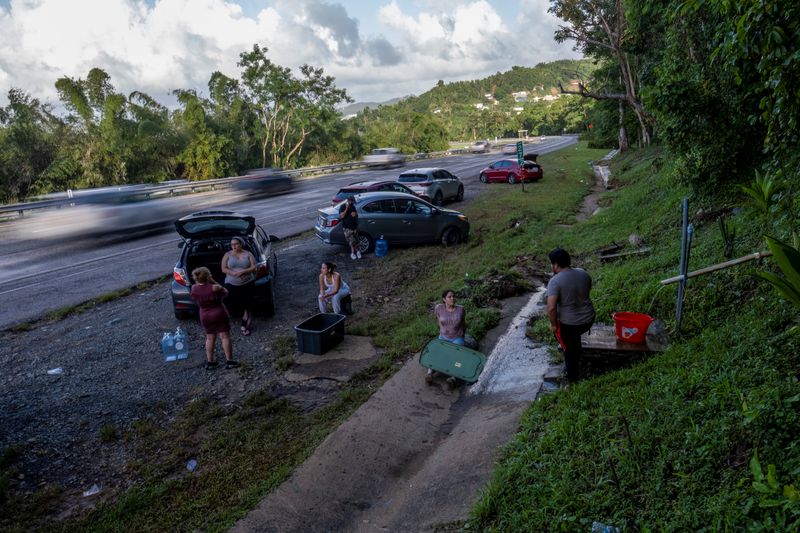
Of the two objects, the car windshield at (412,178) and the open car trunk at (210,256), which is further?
the car windshield at (412,178)

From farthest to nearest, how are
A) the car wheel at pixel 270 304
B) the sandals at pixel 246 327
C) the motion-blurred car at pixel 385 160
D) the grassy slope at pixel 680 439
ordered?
the motion-blurred car at pixel 385 160
the car wheel at pixel 270 304
the sandals at pixel 246 327
the grassy slope at pixel 680 439

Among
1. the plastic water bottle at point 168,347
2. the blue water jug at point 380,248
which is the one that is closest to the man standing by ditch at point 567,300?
the plastic water bottle at point 168,347

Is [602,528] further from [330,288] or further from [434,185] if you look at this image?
[434,185]

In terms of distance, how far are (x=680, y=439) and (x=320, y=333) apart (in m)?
5.06

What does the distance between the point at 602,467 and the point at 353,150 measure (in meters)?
62.1

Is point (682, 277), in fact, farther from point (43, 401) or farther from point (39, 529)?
point (43, 401)

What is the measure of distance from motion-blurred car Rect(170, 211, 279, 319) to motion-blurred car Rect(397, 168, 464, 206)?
1321 centimetres

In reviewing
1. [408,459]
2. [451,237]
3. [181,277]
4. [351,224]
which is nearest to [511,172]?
[451,237]

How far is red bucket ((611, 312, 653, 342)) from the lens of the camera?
6227 millimetres

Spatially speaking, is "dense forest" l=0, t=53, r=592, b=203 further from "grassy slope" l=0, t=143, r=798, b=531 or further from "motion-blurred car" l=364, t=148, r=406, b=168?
"grassy slope" l=0, t=143, r=798, b=531

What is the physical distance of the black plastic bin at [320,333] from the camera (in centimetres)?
817

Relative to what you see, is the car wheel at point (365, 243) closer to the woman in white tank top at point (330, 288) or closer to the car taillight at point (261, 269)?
the woman in white tank top at point (330, 288)

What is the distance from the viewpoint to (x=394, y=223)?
15039 mm

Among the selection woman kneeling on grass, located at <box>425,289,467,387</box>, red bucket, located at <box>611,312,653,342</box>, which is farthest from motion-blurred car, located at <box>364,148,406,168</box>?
red bucket, located at <box>611,312,653,342</box>
